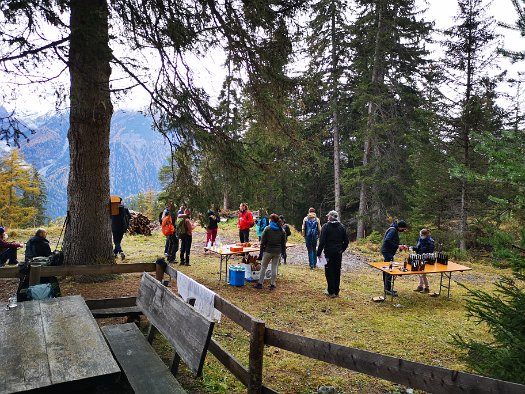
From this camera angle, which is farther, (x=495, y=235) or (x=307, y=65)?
(x=307, y=65)

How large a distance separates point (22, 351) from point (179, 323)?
137cm

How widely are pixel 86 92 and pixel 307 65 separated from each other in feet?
58.1

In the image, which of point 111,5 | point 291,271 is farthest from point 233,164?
point 291,271

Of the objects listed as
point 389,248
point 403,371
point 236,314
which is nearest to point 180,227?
point 389,248

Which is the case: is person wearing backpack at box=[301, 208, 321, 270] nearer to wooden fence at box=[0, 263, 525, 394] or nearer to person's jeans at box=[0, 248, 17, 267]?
wooden fence at box=[0, 263, 525, 394]

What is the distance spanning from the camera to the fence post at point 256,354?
326 centimetres

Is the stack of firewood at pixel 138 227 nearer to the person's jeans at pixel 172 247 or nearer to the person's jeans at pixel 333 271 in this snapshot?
the person's jeans at pixel 172 247

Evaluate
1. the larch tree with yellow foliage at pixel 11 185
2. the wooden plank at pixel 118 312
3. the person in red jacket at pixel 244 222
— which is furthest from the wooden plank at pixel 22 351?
the larch tree with yellow foliage at pixel 11 185

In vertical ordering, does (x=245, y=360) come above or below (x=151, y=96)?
below

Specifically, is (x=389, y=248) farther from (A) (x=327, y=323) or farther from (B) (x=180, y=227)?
(B) (x=180, y=227)

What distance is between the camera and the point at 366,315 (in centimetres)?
770

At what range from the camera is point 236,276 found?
30.4ft

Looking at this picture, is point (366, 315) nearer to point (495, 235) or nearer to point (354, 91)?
point (495, 235)

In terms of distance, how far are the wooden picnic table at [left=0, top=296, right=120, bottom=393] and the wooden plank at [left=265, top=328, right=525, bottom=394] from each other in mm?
1457
